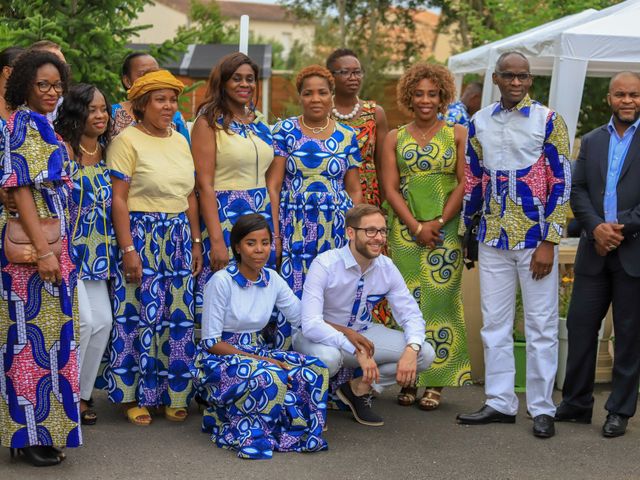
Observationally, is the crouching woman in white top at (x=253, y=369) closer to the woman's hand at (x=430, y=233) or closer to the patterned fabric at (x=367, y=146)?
the woman's hand at (x=430, y=233)

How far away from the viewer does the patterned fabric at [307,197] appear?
6.20m

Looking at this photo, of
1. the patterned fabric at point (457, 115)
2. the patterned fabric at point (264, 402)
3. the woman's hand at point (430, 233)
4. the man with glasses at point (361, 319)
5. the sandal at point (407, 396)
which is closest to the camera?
the patterned fabric at point (264, 402)

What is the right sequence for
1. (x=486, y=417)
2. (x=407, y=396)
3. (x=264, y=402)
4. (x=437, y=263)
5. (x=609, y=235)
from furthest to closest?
1. (x=407, y=396)
2. (x=437, y=263)
3. (x=486, y=417)
4. (x=609, y=235)
5. (x=264, y=402)

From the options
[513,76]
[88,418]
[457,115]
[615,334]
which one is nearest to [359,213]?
[513,76]

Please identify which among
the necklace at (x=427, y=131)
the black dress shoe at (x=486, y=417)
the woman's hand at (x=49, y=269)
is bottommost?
the black dress shoe at (x=486, y=417)

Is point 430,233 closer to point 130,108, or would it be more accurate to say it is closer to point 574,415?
point 574,415

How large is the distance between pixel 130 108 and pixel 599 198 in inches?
120

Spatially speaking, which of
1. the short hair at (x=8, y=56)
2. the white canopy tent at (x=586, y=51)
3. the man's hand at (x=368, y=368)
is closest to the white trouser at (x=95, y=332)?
the short hair at (x=8, y=56)

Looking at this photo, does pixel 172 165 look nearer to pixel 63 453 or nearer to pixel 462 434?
pixel 63 453

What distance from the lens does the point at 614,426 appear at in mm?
5863

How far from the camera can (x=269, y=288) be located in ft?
19.0

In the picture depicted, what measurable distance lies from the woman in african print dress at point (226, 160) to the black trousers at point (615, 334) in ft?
6.51

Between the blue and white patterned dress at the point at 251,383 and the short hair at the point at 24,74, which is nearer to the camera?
the short hair at the point at 24,74

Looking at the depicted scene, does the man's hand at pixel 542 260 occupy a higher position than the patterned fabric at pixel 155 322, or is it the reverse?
the man's hand at pixel 542 260
